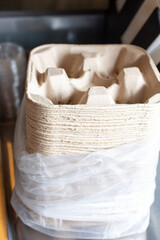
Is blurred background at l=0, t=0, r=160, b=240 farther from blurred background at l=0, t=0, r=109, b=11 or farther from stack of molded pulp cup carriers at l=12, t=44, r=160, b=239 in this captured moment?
stack of molded pulp cup carriers at l=12, t=44, r=160, b=239

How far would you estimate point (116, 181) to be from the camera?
0.69 meters

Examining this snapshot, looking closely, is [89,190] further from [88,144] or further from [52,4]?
[52,4]

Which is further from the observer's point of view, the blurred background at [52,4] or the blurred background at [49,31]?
the blurred background at [52,4]

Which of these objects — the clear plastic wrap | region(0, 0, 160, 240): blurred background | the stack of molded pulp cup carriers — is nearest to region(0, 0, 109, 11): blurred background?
region(0, 0, 160, 240): blurred background

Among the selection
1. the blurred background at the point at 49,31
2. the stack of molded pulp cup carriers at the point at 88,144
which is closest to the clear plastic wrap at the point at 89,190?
the stack of molded pulp cup carriers at the point at 88,144

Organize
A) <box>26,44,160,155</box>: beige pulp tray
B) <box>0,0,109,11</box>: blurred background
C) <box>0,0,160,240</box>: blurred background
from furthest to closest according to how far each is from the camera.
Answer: <box>0,0,109,11</box>: blurred background, <box>0,0,160,240</box>: blurred background, <box>26,44,160,155</box>: beige pulp tray

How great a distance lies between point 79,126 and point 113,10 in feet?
2.21

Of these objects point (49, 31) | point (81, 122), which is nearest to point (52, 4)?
point (49, 31)

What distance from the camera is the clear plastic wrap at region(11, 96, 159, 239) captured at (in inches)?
26.1

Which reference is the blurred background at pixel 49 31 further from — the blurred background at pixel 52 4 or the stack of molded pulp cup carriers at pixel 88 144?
the stack of molded pulp cup carriers at pixel 88 144

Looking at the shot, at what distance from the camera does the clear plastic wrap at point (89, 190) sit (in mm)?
664

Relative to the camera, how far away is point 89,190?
695 mm

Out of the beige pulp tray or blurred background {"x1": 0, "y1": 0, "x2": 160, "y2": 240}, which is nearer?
the beige pulp tray

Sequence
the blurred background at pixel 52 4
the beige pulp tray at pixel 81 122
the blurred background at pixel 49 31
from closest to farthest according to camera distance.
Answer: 1. the beige pulp tray at pixel 81 122
2. the blurred background at pixel 49 31
3. the blurred background at pixel 52 4
